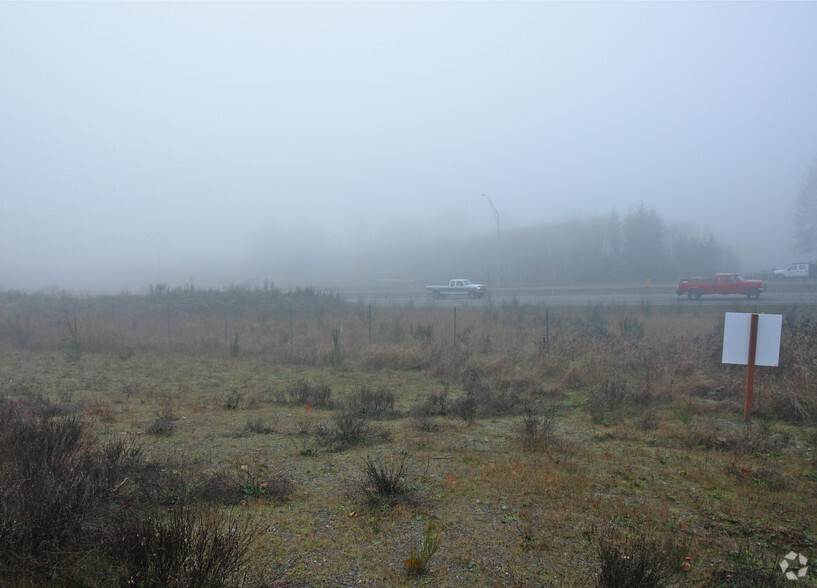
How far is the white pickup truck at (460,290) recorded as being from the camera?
40.6 metres

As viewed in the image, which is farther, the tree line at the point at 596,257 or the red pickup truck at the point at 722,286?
the tree line at the point at 596,257

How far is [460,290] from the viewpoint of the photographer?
41.0 m

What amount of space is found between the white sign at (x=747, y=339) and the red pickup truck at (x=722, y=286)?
26.1 meters

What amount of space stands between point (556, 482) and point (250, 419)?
5302mm

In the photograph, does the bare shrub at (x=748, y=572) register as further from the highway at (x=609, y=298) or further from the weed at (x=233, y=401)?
the highway at (x=609, y=298)

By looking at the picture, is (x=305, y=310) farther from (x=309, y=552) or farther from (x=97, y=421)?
(x=309, y=552)

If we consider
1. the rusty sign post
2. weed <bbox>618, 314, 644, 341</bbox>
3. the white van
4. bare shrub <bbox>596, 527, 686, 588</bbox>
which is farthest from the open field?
the white van

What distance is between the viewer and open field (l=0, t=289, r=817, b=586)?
11.9ft

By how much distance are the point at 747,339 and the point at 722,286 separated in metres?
28.1

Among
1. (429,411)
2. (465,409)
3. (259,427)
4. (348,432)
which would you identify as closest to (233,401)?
(259,427)

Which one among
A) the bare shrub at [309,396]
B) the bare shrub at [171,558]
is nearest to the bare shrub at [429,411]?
the bare shrub at [309,396]

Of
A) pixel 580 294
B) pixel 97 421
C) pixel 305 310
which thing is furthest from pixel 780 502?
pixel 580 294

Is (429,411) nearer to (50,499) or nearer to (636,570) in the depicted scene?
(636,570)

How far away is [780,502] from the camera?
538 cm
